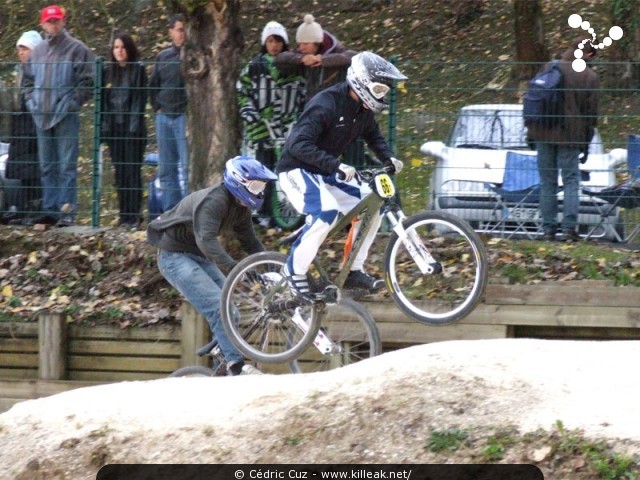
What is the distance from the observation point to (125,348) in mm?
12250

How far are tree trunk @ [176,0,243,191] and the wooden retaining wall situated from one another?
1.44m

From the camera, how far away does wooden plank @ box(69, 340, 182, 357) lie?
12102 millimetres

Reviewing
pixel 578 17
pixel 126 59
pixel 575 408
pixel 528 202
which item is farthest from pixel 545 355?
pixel 578 17

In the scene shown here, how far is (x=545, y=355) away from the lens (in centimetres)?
752

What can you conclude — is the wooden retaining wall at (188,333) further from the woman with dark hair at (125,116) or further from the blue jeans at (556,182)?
the woman with dark hair at (125,116)

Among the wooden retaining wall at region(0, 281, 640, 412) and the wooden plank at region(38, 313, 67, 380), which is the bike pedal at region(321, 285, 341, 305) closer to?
the wooden retaining wall at region(0, 281, 640, 412)

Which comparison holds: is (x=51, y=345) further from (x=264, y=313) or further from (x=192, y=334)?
(x=264, y=313)

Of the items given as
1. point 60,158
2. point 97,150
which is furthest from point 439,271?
point 60,158

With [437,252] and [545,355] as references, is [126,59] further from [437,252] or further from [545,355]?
[545,355]

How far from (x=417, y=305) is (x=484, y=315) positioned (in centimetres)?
171

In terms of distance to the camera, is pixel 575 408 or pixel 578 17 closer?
pixel 575 408

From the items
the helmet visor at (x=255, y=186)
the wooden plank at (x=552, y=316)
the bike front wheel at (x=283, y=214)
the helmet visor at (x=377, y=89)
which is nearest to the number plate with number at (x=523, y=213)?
the wooden plank at (x=552, y=316)

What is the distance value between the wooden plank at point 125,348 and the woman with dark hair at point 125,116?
1432mm

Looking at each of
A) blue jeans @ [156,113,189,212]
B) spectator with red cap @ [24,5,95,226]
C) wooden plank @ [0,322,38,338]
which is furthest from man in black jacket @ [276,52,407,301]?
spectator with red cap @ [24,5,95,226]
